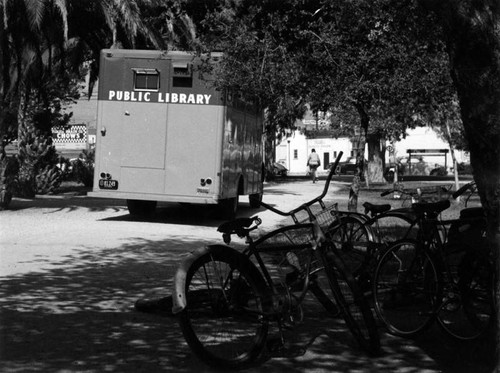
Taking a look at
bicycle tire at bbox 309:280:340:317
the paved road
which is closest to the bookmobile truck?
the paved road

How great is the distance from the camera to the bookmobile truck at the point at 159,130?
14.2m

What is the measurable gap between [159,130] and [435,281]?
9623 millimetres

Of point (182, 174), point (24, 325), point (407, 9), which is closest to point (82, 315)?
point (24, 325)

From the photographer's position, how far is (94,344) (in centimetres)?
542

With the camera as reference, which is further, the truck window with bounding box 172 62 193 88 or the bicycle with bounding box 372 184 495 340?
the truck window with bounding box 172 62 193 88

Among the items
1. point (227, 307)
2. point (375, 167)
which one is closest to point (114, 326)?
point (227, 307)

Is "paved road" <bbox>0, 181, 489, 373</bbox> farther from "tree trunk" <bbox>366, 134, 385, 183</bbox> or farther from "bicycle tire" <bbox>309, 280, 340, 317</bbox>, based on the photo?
"tree trunk" <bbox>366, 134, 385, 183</bbox>

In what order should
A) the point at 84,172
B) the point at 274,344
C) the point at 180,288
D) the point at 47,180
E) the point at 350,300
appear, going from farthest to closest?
1. the point at 84,172
2. the point at 47,180
3. the point at 350,300
4. the point at 274,344
5. the point at 180,288

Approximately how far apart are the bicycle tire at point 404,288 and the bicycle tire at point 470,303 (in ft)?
0.53

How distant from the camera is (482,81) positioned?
4.26 metres

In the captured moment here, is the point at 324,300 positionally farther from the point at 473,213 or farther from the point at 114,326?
the point at 114,326

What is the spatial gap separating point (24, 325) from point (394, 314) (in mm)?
2979

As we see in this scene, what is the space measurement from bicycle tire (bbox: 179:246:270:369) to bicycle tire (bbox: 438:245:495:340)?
147cm

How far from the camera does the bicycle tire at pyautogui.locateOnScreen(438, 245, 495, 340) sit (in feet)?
17.2
